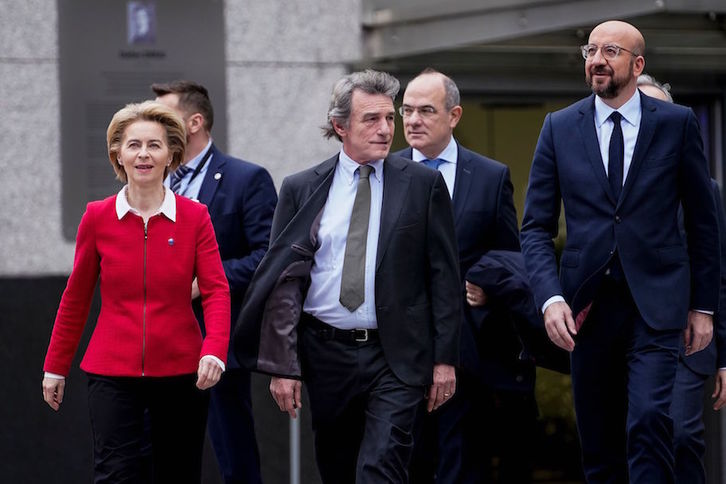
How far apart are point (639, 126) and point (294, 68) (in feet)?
11.7

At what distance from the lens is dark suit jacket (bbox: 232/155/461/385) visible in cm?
561

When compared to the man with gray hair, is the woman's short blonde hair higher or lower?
higher

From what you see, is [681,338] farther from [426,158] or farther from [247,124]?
[247,124]

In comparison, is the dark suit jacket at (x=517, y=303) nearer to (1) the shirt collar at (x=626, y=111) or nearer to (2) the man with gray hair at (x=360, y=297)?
(2) the man with gray hair at (x=360, y=297)

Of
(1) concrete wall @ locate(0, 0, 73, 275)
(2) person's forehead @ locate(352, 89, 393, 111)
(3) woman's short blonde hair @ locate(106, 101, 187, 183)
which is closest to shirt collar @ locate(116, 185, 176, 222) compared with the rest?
(3) woman's short blonde hair @ locate(106, 101, 187, 183)

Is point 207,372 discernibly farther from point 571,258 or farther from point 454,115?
point 454,115

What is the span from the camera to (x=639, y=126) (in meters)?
5.74

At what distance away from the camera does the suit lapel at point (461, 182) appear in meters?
6.82

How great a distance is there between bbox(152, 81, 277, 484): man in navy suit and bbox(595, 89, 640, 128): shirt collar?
6.59ft

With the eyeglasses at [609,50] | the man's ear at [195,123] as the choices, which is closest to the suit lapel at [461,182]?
the eyeglasses at [609,50]

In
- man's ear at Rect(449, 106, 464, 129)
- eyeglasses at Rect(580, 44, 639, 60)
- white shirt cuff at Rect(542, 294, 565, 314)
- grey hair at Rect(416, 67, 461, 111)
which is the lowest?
white shirt cuff at Rect(542, 294, 565, 314)

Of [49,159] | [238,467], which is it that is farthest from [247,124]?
[238,467]

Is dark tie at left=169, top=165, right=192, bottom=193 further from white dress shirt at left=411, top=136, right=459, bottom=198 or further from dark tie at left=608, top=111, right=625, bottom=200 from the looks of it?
dark tie at left=608, top=111, right=625, bottom=200

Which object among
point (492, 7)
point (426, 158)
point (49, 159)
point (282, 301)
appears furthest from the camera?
point (49, 159)
